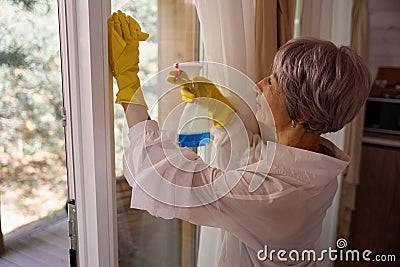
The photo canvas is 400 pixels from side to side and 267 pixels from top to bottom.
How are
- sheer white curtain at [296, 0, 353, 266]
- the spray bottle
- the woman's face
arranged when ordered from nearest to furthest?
the woman's face → the spray bottle → sheer white curtain at [296, 0, 353, 266]

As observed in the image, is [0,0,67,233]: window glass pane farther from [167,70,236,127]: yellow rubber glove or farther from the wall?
the wall

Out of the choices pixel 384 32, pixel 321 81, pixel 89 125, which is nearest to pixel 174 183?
pixel 89 125

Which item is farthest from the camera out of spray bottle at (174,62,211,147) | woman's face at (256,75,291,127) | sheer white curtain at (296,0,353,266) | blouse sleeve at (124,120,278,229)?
sheer white curtain at (296,0,353,266)

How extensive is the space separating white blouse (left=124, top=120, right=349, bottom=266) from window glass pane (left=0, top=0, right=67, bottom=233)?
0.81 ft

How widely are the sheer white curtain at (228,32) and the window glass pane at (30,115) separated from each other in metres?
0.41

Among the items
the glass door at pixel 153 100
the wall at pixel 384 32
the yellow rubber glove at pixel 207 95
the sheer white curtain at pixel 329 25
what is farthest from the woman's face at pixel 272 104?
the wall at pixel 384 32

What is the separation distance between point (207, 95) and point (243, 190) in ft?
1.04

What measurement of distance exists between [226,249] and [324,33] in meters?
1.10

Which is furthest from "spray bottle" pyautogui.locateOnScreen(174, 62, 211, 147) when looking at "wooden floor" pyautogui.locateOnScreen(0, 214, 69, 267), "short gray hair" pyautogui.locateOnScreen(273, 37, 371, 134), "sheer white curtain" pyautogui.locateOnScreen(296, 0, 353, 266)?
"sheer white curtain" pyautogui.locateOnScreen(296, 0, 353, 266)

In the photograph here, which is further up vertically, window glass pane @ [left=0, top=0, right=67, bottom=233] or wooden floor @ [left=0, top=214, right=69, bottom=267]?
window glass pane @ [left=0, top=0, right=67, bottom=233]

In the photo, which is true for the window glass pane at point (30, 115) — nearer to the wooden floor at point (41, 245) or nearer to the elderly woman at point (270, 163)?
the wooden floor at point (41, 245)

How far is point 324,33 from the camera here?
66.4 inches

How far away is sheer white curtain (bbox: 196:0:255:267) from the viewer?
3.59ft

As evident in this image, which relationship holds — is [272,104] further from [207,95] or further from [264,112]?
[207,95]
